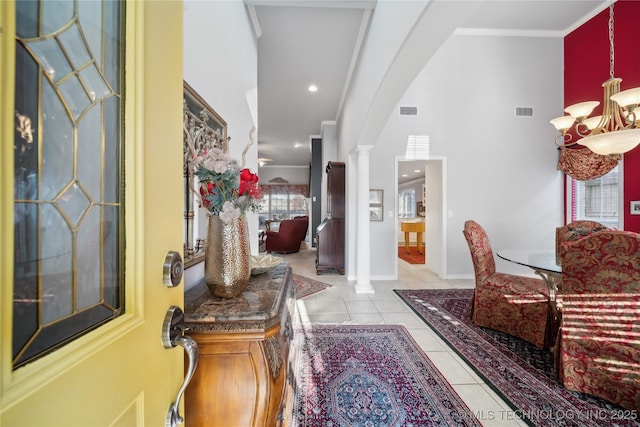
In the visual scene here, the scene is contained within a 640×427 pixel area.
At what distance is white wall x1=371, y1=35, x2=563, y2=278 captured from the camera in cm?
448

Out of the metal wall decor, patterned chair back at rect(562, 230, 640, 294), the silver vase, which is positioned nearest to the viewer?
the silver vase

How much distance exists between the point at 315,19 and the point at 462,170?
3276 mm

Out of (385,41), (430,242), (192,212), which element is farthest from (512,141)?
(192,212)

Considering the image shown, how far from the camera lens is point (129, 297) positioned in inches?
19.4

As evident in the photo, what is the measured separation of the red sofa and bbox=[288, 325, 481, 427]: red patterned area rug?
460cm

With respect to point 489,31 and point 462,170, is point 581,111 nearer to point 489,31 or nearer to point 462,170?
point 462,170

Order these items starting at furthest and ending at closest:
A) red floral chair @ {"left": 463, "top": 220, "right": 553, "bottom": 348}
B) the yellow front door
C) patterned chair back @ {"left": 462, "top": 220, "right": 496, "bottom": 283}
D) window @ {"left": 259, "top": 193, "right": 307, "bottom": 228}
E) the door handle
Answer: window @ {"left": 259, "top": 193, "right": 307, "bottom": 228}, patterned chair back @ {"left": 462, "top": 220, "right": 496, "bottom": 283}, red floral chair @ {"left": 463, "top": 220, "right": 553, "bottom": 348}, the door handle, the yellow front door

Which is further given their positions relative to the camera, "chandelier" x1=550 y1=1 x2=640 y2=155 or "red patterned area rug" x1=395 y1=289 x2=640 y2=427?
"chandelier" x1=550 y1=1 x2=640 y2=155

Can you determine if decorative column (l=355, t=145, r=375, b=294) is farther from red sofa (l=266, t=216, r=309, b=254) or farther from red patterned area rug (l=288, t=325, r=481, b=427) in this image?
red sofa (l=266, t=216, r=309, b=254)

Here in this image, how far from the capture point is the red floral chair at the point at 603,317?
143cm

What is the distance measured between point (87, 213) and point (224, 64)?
1.70m

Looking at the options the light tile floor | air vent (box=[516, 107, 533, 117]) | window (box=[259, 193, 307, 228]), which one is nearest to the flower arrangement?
the light tile floor

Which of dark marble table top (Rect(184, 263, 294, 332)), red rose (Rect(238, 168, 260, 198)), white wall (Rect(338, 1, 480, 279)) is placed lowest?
dark marble table top (Rect(184, 263, 294, 332))

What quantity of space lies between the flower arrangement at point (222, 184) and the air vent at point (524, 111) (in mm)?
5326
